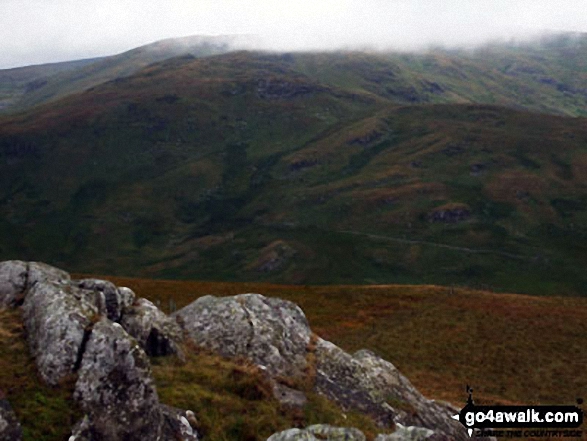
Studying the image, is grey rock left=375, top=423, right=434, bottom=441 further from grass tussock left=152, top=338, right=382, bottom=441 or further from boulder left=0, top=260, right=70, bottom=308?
boulder left=0, top=260, right=70, bottom=308

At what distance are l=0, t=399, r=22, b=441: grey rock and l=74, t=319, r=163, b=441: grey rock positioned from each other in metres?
2.01

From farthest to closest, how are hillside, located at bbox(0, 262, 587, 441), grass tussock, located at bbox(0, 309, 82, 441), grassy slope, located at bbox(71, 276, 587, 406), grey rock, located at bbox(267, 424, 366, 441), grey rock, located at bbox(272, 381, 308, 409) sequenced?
grassy slope, located at bbox(71, 276, 587, 406), grey rock, located at bbox(272, 381, 308, 409), hillside, located at bbox(0, 262, 587, 441), grey rock, located at bbox(267, 424, 366, 441), grass tussock, located at bbox(0, 309, 82, 441)

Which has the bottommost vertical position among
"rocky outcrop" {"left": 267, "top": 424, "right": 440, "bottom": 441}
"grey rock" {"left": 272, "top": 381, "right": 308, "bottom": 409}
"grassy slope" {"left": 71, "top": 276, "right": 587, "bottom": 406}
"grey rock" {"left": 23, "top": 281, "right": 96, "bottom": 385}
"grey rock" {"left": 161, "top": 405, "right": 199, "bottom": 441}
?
"grassy slope" {"left": 71, "top": 276, "right": 587, "bottom": 406}

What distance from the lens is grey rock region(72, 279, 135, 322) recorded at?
24312mm

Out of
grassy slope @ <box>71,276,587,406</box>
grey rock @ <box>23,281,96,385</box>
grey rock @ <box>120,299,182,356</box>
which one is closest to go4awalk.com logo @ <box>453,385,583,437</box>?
grassy slope @ <box>71,276,587,406</box>

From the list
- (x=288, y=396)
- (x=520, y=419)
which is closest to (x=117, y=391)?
(x=288, y=396)

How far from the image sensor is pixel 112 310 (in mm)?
24406

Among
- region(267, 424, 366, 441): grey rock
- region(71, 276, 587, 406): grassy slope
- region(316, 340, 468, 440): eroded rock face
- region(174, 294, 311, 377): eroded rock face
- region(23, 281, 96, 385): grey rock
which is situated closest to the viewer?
region(267, 424, 366, 441): grey rock

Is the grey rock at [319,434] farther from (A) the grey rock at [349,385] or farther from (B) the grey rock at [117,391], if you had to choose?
(A) the grey rock at [349,385]

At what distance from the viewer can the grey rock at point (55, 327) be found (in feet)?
57.6

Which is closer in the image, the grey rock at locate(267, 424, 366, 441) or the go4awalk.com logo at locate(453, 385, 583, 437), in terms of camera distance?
the grey rock at locate(267, 424, 366, 441)

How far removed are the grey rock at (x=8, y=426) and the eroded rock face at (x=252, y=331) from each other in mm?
11051

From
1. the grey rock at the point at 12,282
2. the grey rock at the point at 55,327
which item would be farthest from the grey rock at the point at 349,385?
the grey rock at the point at 12,282

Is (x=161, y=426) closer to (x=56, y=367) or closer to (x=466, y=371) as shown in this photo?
(x=56, y=367)
